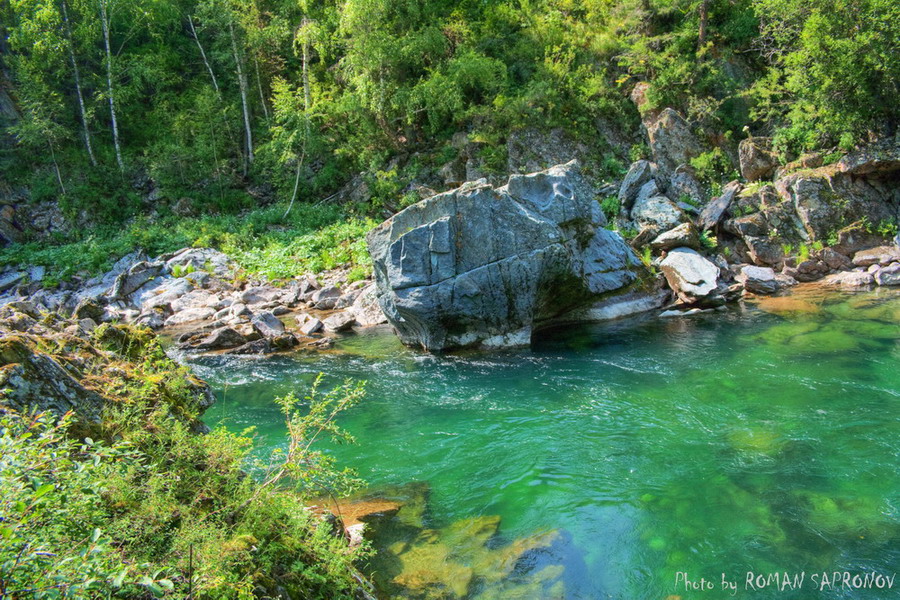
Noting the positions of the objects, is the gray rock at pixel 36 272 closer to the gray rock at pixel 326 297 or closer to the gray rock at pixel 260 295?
the gray rock at pixel 260 295

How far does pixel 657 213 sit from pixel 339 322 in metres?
12.5

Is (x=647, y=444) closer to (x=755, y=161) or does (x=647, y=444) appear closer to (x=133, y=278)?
(x=755, y=161)

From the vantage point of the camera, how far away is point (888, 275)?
54.6 ft

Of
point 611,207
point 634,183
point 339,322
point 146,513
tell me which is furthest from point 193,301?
point 634,183

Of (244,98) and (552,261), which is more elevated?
(244,98)

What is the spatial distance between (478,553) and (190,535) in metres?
3.43

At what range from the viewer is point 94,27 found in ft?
102

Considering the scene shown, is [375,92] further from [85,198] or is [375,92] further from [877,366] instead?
[877,366]

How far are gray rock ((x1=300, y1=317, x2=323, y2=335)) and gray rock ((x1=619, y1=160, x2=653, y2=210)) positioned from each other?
43.3 feet

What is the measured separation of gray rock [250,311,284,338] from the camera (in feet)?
51.6

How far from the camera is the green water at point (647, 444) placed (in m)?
5.80

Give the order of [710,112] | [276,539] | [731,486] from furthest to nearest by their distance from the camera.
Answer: [710,112] < [731,486] < [276,539]

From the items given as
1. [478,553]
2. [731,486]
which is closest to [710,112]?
[731,486]

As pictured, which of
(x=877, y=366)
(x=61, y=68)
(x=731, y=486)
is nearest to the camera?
(x=731, y=486)
